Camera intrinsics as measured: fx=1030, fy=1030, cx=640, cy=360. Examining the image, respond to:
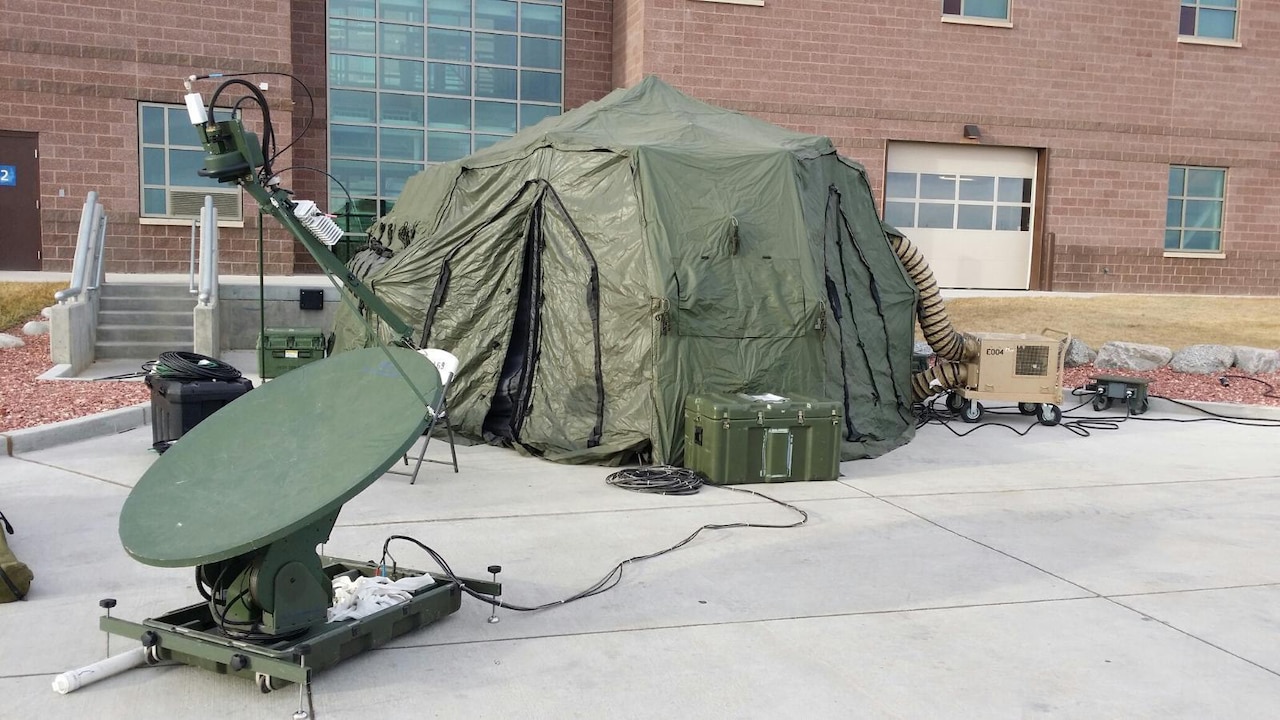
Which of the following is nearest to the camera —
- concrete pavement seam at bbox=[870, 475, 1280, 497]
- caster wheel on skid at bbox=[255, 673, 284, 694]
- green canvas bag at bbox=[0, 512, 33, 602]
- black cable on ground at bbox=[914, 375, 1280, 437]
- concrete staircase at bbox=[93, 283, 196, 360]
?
caster wheel on skid at bbox=[255, 673, 284, 694]

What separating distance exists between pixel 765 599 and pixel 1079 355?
33.4 ft

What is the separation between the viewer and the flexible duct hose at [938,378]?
32.2 feet

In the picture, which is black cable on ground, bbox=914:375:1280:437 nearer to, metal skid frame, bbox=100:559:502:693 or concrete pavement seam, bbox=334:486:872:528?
concrete pavement seam, bbox=334:486:872:528

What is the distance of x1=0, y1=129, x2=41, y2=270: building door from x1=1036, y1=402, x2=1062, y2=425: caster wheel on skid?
15.1m

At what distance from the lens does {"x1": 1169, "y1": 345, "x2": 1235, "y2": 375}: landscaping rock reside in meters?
12.6

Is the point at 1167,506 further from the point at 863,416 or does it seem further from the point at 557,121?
the point at 557,121

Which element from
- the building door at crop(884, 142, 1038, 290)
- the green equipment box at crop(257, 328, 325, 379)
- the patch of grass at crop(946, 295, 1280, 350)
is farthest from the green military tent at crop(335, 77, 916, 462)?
the building door at crop(884, 142, 1038, 290)

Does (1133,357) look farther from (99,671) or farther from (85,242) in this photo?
(85,242)

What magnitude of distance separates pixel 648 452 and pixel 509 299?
70.3 inches

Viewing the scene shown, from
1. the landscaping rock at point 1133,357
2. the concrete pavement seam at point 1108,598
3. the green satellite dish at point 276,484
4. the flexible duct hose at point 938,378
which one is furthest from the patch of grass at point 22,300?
the landscaping rock at point 1133,357

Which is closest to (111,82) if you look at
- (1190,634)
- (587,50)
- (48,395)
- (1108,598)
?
(587,50)

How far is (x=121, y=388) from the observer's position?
9.54 metres

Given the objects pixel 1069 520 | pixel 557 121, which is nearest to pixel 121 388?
pixel 557 121

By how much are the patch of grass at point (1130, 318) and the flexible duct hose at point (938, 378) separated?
5.46 meters
